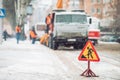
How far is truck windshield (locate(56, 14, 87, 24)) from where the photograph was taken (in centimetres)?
3603

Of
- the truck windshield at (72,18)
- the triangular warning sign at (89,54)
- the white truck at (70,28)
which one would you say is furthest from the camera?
the truck windshield at (72,18)

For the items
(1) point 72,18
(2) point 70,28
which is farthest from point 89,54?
(1) point 72,18

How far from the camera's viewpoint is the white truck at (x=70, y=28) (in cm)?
3553

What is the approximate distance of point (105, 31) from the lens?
379ft

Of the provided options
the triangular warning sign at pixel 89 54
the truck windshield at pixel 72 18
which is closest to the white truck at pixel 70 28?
the truck windshield at pixel 72 18

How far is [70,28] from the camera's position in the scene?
3550 centimetres

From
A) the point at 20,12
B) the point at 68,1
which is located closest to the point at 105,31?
the point at 68,1

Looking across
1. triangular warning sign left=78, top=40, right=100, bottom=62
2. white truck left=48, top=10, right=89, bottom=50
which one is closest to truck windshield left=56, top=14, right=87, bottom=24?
white truck left=48, top=10, right=89, bottom=50

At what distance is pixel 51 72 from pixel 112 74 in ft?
6.64

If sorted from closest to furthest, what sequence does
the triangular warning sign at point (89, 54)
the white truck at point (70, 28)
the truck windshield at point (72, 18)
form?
the triangular warning sign at point (89, 54)
the white truck at point (70, 28)
the truck windshield at point (72, 18)

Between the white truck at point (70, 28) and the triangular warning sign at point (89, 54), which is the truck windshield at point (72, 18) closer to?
the white truck at point (70, 28)

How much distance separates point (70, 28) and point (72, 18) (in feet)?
3.14

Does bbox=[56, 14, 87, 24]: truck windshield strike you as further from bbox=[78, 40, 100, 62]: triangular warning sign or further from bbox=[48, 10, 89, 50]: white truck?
bbox=[78, 40, 100, 62]: triangular warning sign

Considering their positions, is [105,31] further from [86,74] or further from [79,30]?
[86,74]
